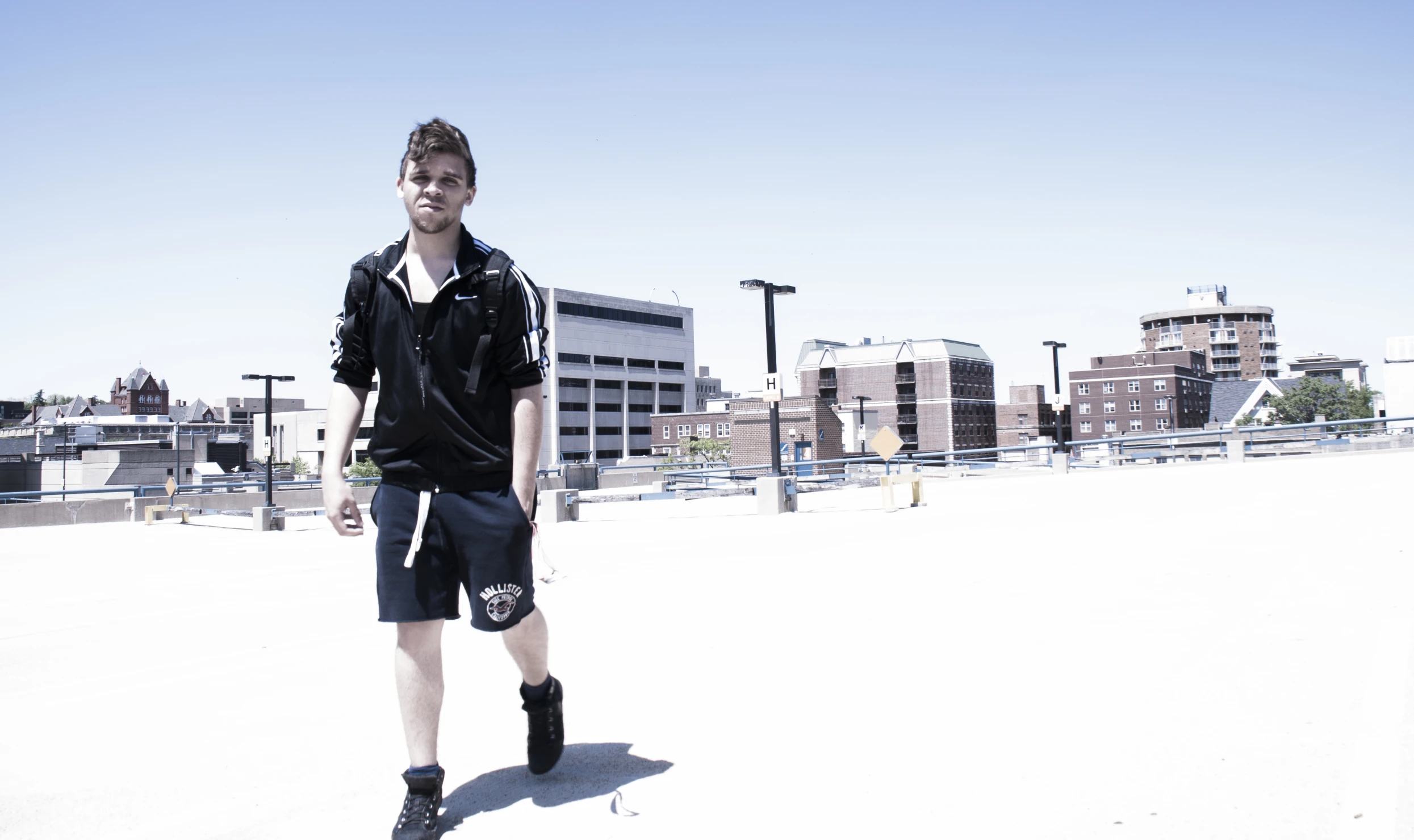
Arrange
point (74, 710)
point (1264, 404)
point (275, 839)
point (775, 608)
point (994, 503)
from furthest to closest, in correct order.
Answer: point (1264, 404) → point (994, 503) → point (775, 608) → point (74, 710) → point (275, 839)

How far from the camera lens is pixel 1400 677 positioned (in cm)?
402

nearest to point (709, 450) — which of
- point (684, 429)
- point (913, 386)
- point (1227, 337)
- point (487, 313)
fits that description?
point (684, 429)

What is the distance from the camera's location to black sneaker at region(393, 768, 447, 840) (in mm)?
2682

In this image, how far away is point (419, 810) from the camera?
9.00ft

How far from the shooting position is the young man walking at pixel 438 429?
287 centimetres

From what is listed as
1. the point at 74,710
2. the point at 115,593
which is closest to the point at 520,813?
the point at 74,710

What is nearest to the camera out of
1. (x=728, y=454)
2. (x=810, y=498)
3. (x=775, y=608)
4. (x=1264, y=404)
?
(x=775, y=608)

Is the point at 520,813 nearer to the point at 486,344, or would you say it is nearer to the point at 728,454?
the point at 486,344

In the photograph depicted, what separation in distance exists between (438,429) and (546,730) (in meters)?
1.12

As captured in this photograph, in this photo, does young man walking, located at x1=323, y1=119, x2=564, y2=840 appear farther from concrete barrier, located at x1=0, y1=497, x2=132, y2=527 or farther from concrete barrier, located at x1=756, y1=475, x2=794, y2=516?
concrete barrier, located at x1=0, y1=497, x2=132, y2=527

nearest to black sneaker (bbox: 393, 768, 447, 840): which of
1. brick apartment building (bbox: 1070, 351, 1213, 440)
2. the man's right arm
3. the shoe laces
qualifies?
the shoe laces

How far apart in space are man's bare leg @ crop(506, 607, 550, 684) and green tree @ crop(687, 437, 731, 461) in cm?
8058

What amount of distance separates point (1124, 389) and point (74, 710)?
13091 centimetres

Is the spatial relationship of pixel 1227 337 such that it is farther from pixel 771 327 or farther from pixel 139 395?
pixel 139 395
